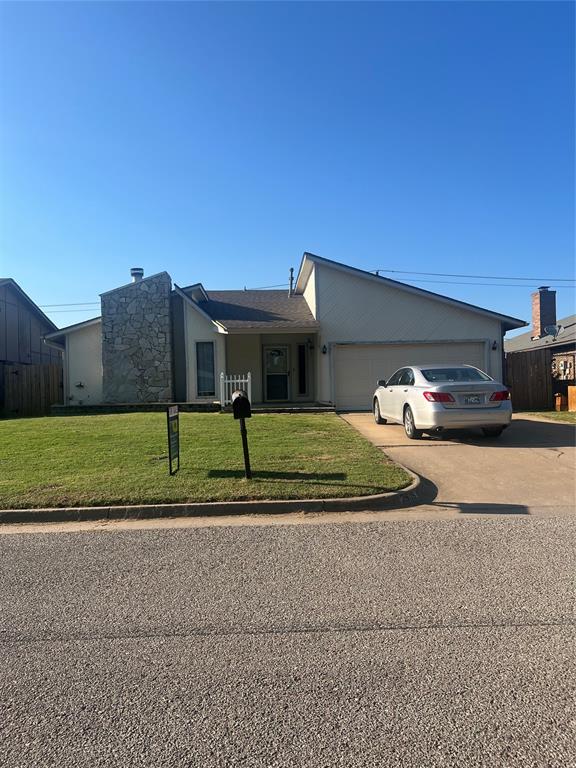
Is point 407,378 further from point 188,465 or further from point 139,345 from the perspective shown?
point 139,345

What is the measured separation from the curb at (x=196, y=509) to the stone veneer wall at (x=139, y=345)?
37.2 ft

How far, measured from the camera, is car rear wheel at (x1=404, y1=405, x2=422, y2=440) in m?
9.83

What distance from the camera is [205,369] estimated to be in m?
16.3

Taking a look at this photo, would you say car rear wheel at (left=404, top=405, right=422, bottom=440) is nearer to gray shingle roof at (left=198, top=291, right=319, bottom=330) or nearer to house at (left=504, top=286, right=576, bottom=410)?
gray shingle roof at (left=198, top=291, right=319, bottom=330)

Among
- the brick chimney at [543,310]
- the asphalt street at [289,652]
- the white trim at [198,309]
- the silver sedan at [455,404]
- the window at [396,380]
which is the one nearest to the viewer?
the asphalt street at [289,652]

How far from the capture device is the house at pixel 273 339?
1619cm

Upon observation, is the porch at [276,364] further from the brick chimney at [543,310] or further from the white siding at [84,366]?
the brick chimney at [543,310]

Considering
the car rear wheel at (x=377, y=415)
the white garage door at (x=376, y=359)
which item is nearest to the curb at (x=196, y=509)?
the car rear wheel at (x=377, y=415)

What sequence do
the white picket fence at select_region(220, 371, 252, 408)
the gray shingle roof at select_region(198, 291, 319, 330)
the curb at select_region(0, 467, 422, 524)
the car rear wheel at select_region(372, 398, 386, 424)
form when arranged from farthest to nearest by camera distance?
the gray shingle roof at select_region(198, 291, 319, 330), the white picket fence at select_region(220, 371, 252, 408), the car rear wheel at select_region(372, 398, 386, 424), the curb at select_region(0, 467, 422, 524)

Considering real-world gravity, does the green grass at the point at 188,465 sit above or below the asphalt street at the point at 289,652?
above

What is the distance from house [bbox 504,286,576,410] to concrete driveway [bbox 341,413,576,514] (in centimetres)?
569

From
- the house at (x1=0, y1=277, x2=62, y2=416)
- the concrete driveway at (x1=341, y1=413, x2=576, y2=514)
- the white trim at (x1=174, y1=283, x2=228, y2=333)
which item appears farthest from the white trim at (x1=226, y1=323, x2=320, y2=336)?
the house at (x1=0, y1=277, x2=62, y2=416)

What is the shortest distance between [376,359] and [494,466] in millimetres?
8903

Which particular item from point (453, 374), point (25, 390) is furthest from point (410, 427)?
point (25, 390)
